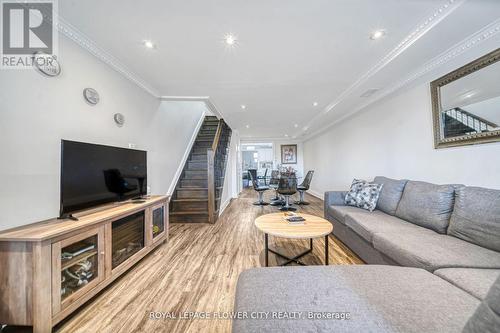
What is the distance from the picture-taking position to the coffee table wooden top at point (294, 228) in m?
1.68

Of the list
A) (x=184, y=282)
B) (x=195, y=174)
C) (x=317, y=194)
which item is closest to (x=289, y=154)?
(x=317, y=194)

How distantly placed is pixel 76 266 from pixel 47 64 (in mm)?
1776

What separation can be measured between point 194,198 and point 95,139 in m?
2.14

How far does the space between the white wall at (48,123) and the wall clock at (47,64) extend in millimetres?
50

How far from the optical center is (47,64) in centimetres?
157

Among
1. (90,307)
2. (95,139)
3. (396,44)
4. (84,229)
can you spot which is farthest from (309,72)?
(90,307)

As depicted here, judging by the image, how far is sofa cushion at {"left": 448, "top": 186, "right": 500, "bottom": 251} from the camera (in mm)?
1365

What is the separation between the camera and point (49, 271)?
120 centimetres

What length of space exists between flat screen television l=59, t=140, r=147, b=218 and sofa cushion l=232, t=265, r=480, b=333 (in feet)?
5.42

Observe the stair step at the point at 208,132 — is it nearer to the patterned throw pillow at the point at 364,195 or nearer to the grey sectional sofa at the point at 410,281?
the patterned throw pillow at the point at 364,195

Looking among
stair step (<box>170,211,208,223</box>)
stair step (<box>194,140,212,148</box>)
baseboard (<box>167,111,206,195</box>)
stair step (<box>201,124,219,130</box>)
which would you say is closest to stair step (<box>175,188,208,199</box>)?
baseboard (<box>167,111,206,195</box>)

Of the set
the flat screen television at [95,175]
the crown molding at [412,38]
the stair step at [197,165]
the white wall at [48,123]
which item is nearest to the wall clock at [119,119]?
the white wall at [48,123]

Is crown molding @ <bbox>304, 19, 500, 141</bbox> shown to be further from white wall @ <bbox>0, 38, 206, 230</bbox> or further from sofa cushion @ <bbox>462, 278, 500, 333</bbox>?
white wall @ <bbox>0, 38, 206, 230</bbox>

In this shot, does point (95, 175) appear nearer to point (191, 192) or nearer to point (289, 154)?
point (191, 192)
